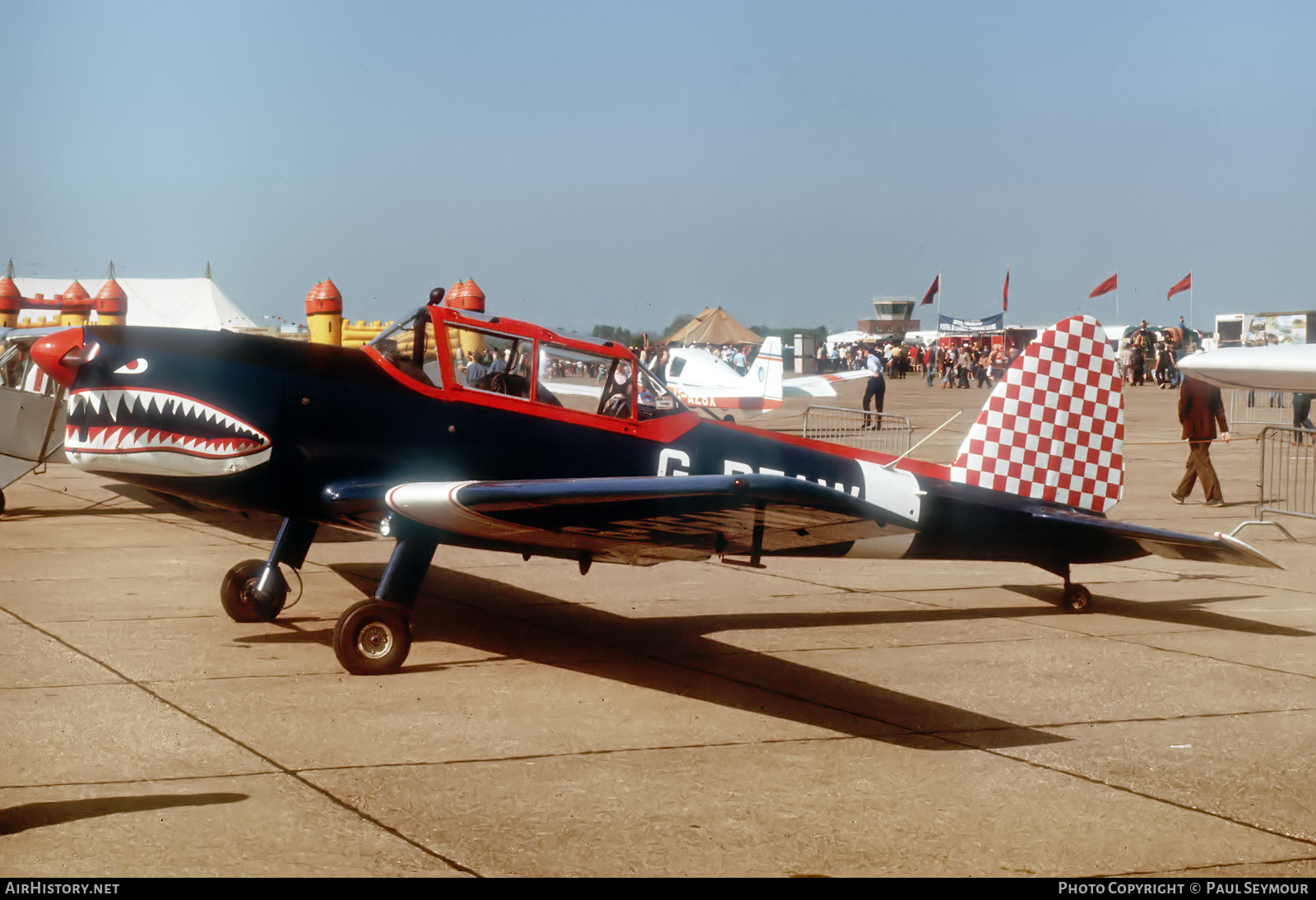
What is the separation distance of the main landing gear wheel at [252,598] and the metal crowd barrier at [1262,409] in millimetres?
21985

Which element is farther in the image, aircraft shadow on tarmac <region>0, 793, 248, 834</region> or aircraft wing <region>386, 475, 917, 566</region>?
aircraft wing <region>386, 475, 917, 566</region>

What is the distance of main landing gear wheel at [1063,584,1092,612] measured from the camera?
27.9 feet

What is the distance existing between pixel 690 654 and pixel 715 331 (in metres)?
66.2

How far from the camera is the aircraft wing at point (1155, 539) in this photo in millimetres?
6926

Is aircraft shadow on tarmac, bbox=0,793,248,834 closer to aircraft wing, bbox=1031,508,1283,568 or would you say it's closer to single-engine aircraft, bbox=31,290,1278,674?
single-engine aircraft, bbox=31,290,1278,674

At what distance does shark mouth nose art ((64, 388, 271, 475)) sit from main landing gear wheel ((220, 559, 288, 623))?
53.8 inches

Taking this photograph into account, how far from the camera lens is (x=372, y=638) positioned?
6605 millimetres

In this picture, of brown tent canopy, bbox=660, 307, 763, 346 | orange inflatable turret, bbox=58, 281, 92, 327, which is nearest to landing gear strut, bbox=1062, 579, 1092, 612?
orange inflatable turret, bbox=58, 281, 92, 327

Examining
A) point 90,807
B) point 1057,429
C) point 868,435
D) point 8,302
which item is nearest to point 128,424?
point 90,807

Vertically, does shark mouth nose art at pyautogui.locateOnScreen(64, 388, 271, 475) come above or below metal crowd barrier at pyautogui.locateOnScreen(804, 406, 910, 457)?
above

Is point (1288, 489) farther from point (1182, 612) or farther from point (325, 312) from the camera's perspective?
point (325, 312)

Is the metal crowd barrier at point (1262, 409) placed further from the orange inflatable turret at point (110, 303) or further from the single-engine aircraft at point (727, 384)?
the orange inflatable turret at point (110, 303)

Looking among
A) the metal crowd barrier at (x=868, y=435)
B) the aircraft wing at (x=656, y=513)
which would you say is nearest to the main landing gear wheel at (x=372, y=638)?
the aircraft wing at (x=656, y=513)

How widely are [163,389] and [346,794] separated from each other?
285 cm
